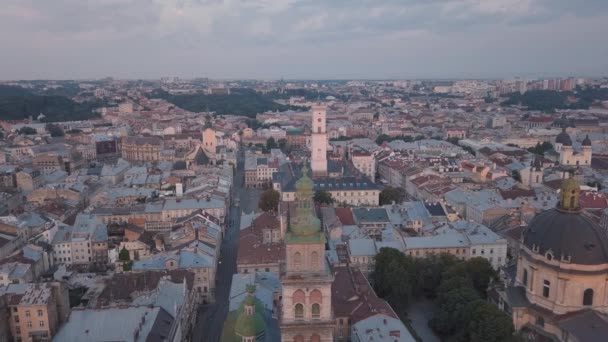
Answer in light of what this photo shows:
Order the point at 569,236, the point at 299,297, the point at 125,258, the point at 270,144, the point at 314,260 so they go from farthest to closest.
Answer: the point at 270,144 → the point at 125,258 → the point at 569,236 → the point at 314,260 → the point at 299,297

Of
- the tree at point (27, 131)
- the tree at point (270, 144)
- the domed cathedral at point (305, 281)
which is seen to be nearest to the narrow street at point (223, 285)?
the domed cathedral at point (305, 281)

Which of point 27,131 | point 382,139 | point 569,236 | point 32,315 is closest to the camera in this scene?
point 569,236

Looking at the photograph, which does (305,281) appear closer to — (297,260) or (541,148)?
(297,260)

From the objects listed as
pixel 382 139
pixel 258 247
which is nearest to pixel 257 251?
pixel 258 247

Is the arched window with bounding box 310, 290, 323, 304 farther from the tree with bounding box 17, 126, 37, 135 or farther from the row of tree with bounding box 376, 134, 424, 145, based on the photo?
the tree with bounding box 17, 126, 37, 135

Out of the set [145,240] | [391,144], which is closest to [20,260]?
[145,240]

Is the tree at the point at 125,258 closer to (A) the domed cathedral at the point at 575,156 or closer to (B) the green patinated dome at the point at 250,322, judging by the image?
(B) the green patinated dome at the point at 250,322
